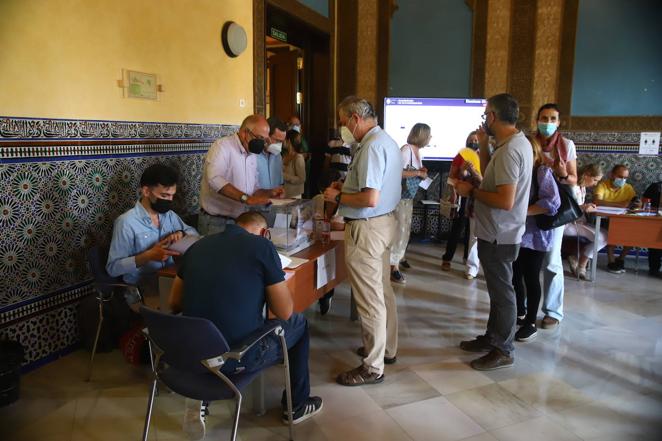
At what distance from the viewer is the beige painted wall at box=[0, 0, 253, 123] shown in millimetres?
2887

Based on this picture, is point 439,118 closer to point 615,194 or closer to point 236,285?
point 615,194

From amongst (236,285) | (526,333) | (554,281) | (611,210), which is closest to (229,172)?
(236,285)

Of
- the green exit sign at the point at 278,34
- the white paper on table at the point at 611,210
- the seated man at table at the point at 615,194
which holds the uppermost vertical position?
the green exit sign at the point at 278,34

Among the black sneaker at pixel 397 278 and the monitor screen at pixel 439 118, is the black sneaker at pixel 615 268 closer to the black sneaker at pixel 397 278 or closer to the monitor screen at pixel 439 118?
the monitor screen at pixel 439 118

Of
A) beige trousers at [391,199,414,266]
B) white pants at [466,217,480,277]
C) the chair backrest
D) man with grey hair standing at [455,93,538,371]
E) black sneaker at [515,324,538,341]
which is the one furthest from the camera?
white pants at [466,217,480,277]

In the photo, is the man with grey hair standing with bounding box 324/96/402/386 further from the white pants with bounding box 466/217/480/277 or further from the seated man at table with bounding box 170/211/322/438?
the white pants with bounding box 466/217/480/277

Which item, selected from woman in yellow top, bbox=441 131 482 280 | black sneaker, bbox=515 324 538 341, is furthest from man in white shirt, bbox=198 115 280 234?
black sneaker, bbox=515 324 538 341

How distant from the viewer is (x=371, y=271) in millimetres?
2846

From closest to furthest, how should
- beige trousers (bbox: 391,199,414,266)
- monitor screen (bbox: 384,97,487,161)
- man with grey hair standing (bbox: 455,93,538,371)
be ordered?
man with grey hair standing (bbox: 455,93,538,371) → beige trousers (bbox: 391,199,414,266) → monitor screen (bbox: 384,97,487,161)

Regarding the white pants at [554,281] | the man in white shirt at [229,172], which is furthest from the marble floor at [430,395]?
the man in white shirt at [229,172]

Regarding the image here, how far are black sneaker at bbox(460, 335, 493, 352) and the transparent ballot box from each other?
133 centimetres

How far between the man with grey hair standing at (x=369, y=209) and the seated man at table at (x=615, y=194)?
392cm

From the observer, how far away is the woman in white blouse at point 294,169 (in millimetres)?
5512

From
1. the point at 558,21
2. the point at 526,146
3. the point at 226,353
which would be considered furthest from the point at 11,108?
the point at 558,21
